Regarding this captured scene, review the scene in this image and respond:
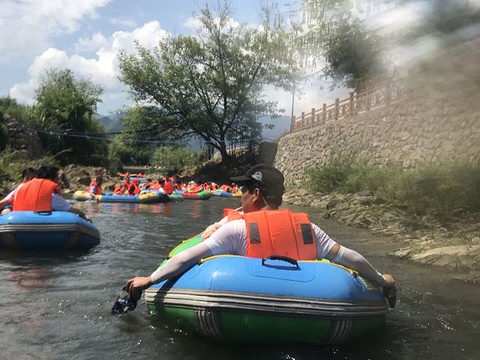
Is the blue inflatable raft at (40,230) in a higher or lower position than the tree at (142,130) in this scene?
lower

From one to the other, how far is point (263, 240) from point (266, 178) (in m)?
0.48

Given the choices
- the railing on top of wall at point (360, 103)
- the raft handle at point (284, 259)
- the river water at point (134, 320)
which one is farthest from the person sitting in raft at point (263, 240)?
the railing on top of wall at point (360, 103)

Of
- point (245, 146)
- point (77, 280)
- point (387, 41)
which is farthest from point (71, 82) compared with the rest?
point (77, 280)

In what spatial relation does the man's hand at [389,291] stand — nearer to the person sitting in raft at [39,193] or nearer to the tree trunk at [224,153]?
the person sitting in raft at [39,193]

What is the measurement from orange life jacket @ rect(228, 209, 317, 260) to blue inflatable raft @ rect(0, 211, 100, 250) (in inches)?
161

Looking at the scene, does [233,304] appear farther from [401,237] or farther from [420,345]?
[401,237]

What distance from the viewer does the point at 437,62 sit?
977 cm

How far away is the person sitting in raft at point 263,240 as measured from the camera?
3.50 metres

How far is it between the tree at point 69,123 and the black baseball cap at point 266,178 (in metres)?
31.2

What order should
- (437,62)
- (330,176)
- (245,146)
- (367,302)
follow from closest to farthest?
(367,302) < (437,62) < (330,176) < (245,146)

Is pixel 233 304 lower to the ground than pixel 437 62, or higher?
lower

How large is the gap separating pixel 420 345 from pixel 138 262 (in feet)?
13.0

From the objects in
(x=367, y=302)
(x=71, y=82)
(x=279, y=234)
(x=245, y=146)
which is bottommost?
(x=367, y=302)

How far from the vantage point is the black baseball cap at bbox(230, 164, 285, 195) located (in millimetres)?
3652
